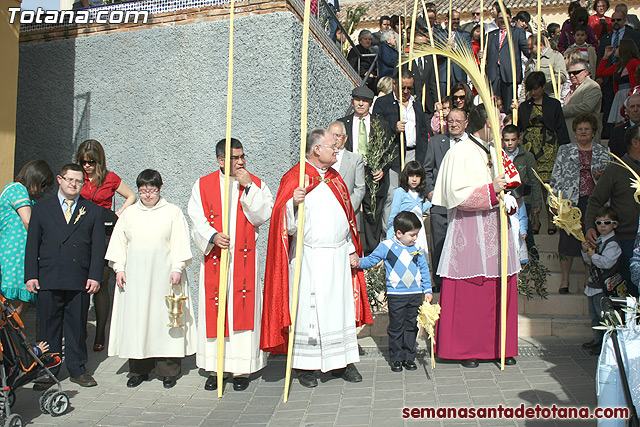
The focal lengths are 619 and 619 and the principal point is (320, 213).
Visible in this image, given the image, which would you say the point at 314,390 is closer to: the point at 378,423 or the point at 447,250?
the point at 378,423

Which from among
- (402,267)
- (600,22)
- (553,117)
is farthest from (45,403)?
(600,22)

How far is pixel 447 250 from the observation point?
5.90 metres

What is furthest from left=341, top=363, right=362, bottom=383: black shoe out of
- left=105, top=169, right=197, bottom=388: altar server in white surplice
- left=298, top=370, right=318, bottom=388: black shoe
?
left=105, top=169, right=197, bottom=388: altar server in white surplice

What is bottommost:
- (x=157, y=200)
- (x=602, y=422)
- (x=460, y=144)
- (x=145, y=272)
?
(x=602, y=422)

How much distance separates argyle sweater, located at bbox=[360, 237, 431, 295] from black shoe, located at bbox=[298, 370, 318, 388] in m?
1.02

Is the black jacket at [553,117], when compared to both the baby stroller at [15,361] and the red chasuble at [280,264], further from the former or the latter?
the baby stroller at [15,361]

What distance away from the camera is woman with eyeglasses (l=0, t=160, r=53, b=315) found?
577 centimetres

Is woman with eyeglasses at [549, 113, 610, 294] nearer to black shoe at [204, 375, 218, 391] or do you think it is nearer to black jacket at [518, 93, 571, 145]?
black jacket at [518, 93, 571, 145]

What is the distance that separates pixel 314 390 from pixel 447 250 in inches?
71.3

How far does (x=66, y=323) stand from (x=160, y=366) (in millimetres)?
927

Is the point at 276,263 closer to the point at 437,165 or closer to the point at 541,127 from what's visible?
the point at 437,165

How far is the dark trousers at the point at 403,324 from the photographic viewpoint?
18.6 feet

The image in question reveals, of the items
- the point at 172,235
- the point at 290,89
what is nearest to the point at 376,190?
the point at 290,89

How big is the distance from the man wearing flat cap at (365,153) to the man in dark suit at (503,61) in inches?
132
